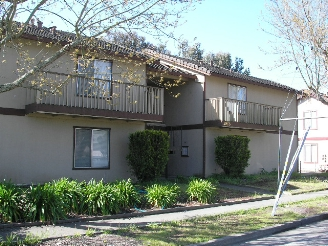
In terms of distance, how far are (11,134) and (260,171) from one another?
14.3 meters

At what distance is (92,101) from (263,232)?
28.8 feet

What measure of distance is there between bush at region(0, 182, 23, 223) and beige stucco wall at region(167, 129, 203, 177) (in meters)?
12.4

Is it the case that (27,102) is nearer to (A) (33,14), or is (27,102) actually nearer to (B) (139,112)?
(B) (139,112)

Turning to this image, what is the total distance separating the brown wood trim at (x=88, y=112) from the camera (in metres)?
14.1

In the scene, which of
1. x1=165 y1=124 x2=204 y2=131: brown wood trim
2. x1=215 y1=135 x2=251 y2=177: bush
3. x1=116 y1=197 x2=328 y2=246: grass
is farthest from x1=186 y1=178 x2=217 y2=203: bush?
x1=165 y1=124 x2=204 y2=131: brown wood trim

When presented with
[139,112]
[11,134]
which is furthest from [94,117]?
[11,134]

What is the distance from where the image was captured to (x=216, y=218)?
35.0 feet

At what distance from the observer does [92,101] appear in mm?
15648

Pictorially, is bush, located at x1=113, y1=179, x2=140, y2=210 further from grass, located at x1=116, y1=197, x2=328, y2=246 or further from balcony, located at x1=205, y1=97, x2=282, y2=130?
balcony, located at x1=205, y1=97, x2=282, y2=130

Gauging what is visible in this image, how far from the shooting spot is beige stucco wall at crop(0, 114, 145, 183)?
14.2m

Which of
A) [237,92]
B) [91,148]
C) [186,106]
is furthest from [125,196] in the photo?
[237,92]

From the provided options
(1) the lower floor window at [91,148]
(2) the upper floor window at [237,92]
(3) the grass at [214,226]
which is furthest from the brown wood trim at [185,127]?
(3) the grass at [214,226]

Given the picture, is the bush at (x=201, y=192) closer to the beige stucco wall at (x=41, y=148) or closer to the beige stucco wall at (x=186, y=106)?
the beige stucco wall at (x=41, y=148)

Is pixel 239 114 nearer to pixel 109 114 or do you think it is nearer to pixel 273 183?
pixel 273 183
